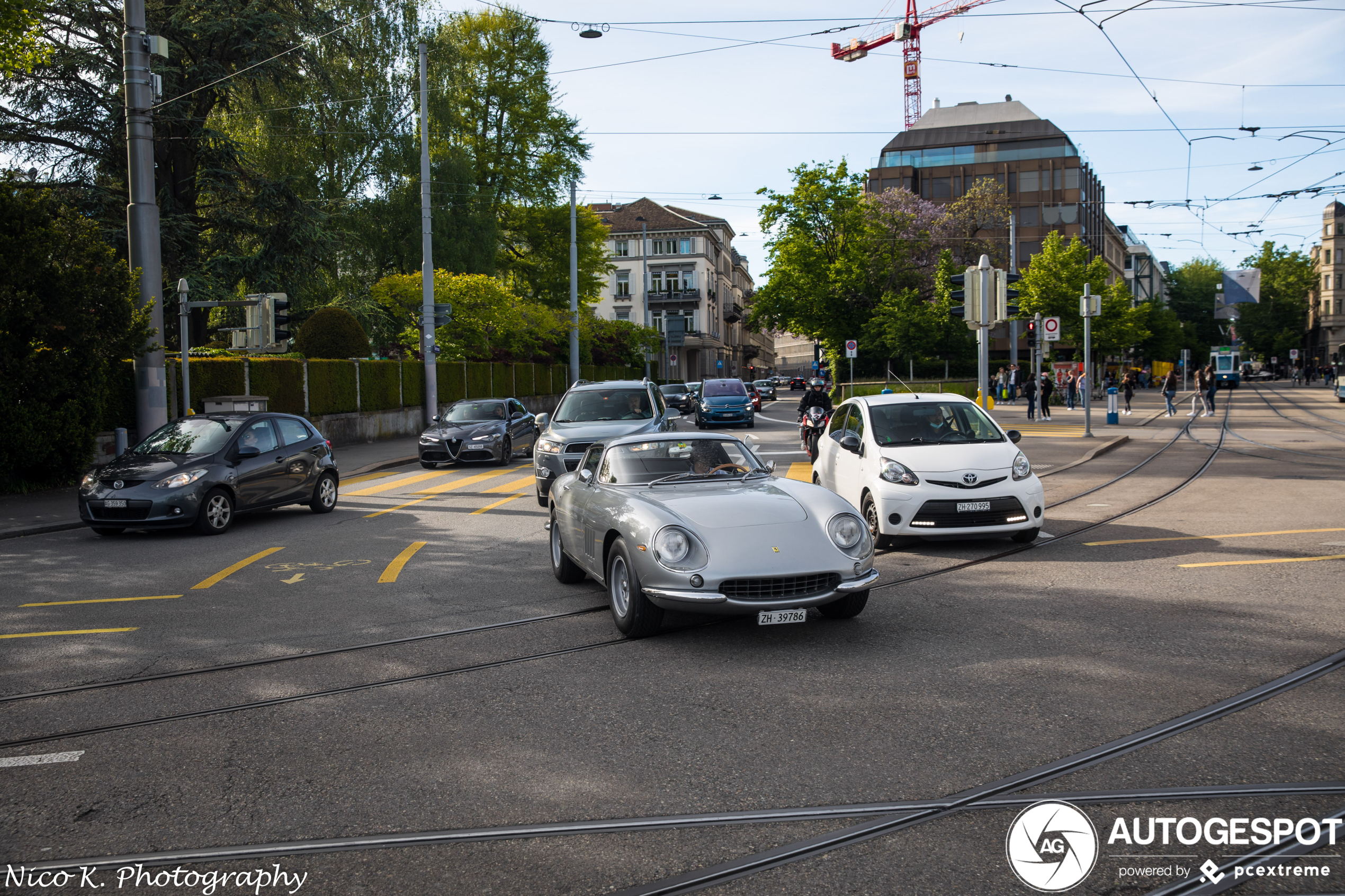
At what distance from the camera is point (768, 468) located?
8.12 meters

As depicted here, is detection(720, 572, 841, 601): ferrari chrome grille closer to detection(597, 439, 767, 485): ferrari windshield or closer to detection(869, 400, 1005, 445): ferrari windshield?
detection(597, 439, 767, 485): ferrari windshield

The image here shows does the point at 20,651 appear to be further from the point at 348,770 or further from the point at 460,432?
the point at 460,432

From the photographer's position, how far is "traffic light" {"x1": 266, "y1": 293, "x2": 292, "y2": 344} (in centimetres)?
1941

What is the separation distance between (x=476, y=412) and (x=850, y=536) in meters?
18.2

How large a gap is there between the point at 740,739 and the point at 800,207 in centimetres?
5564

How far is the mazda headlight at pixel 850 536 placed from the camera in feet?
21.8

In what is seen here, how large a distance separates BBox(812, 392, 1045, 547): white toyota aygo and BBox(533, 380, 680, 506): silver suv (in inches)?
155

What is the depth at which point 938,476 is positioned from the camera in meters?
10.1

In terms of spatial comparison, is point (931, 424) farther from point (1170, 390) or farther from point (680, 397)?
point (1170, 390)

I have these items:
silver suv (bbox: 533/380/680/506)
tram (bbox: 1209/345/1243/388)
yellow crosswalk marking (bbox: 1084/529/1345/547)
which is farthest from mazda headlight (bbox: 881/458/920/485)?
tram (bbox: 1209/345/1243/388)

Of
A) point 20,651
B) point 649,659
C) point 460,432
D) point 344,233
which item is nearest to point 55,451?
point 460,432

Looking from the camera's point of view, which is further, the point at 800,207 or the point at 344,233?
the point at 800,207

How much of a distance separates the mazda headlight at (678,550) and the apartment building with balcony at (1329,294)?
130045 mm

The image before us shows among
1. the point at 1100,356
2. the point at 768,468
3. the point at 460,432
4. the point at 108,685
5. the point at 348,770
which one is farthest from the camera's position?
the point at 1100,356
